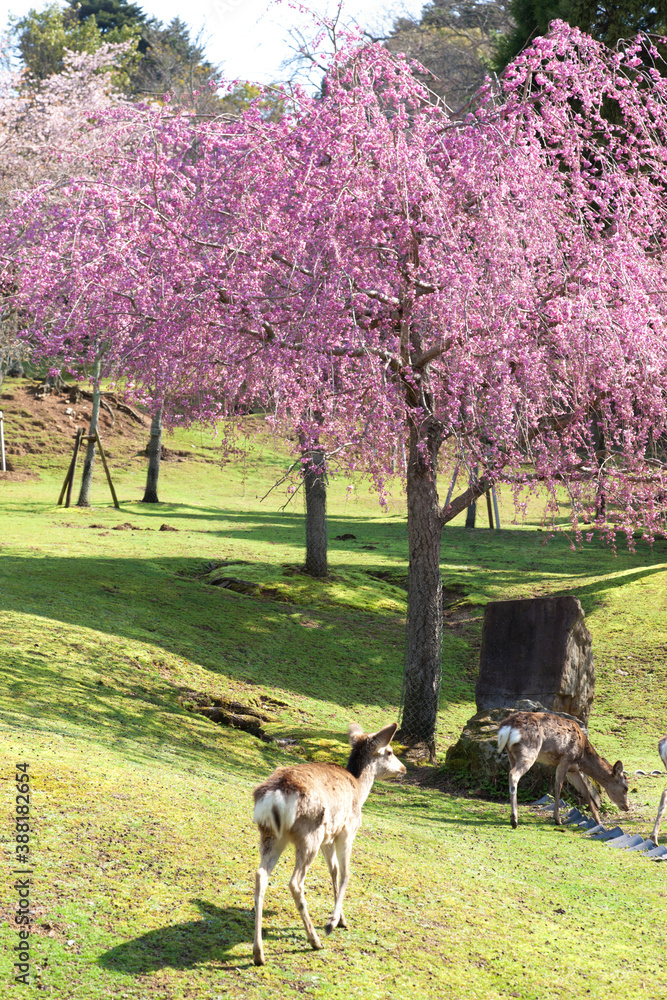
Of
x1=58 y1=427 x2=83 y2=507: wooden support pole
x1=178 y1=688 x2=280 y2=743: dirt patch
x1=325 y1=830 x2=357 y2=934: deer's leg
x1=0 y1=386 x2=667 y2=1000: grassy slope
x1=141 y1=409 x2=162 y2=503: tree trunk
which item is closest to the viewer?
x1=0 y1=386 x2=667 y2=1000: grassy slope

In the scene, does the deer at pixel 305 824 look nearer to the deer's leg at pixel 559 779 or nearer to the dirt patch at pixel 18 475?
the deer's leg at pixel 559 779

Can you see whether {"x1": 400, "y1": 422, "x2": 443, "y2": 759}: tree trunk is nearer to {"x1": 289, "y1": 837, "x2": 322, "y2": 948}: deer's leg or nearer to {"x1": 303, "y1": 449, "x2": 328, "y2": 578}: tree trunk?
{"x1": 303, "y1": 449, "x2": 328, "y2": 578}: tree trunk

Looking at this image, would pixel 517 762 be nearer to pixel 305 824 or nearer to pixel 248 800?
pixel 248 800

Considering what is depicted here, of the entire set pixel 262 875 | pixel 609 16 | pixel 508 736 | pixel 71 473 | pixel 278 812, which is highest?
pixel 609 16

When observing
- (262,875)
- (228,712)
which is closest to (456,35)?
(228,712)

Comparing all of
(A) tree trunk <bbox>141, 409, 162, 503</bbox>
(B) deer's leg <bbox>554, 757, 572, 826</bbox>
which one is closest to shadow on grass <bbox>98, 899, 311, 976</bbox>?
(B) deer's leg <bbox>554, 757, 572, 826</bbox>

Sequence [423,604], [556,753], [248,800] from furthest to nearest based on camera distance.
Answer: [423,604]
[556,753]
[248,800]

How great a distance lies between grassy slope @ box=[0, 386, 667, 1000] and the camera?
528cm

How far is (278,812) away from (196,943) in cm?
94

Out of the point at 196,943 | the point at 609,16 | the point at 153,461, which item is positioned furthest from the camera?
the point at 153,461

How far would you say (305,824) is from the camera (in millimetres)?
5309

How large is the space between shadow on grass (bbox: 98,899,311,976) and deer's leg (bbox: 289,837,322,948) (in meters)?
0.18

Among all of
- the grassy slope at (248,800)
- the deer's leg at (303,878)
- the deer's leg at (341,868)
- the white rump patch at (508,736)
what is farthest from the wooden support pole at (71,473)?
the deer's leg at (303,878)

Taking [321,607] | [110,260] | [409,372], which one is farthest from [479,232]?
[321,607]
